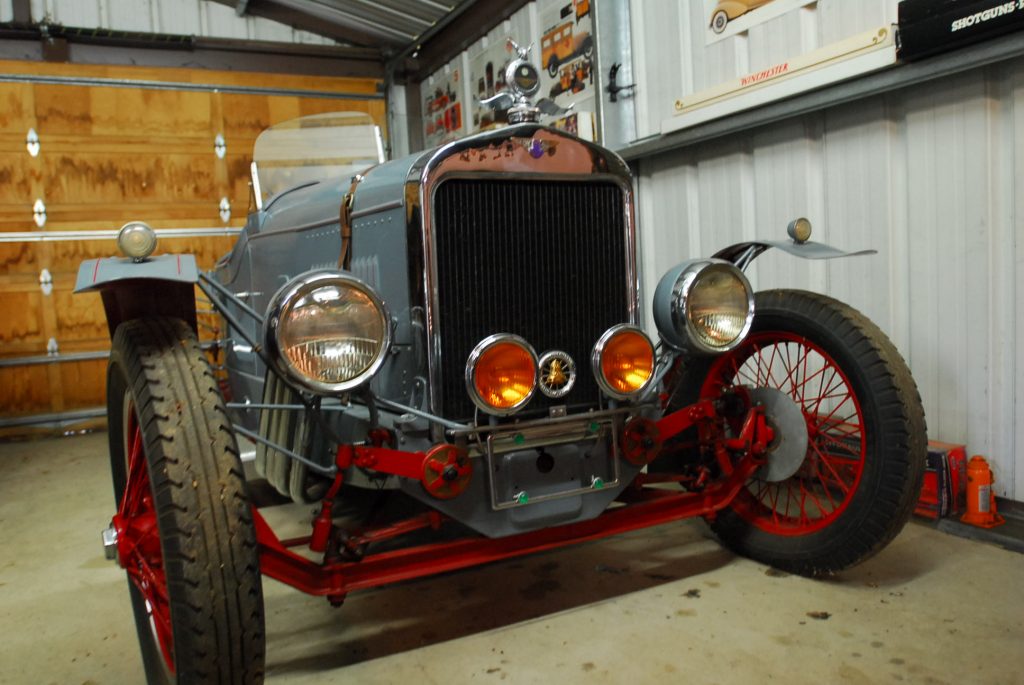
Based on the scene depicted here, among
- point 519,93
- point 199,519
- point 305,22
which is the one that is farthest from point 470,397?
point 305,22

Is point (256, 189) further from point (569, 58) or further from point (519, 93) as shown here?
point (569, 58)

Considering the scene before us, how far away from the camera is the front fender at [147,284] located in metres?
1.80

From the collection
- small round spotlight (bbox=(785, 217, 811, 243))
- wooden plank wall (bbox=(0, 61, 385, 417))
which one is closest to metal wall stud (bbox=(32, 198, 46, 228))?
wooden plank wall (bbox=(0, 61, 385, 417))

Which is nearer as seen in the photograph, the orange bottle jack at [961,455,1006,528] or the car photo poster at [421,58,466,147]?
the orange bottle jack at [961,455,1006,528]

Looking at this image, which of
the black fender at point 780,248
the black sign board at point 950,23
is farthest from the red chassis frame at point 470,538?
the black sign board at point 950,23

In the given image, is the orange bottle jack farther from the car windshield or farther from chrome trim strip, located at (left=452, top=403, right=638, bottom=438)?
the car windshield

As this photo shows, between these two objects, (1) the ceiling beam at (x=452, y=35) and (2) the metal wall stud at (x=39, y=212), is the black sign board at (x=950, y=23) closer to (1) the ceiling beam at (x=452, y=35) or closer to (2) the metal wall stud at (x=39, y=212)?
(1) the ceiling beam at (x=452, y=35)

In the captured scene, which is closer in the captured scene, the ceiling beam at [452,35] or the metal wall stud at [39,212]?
the ceiling beam at [452,35]

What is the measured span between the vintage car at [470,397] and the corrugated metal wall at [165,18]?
15.7ft

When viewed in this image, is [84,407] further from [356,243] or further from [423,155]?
[423,155]

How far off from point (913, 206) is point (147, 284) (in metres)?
2.69

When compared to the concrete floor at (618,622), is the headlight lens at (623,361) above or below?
above

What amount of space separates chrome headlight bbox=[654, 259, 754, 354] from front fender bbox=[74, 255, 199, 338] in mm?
1270

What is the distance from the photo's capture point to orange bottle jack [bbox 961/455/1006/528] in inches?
107
